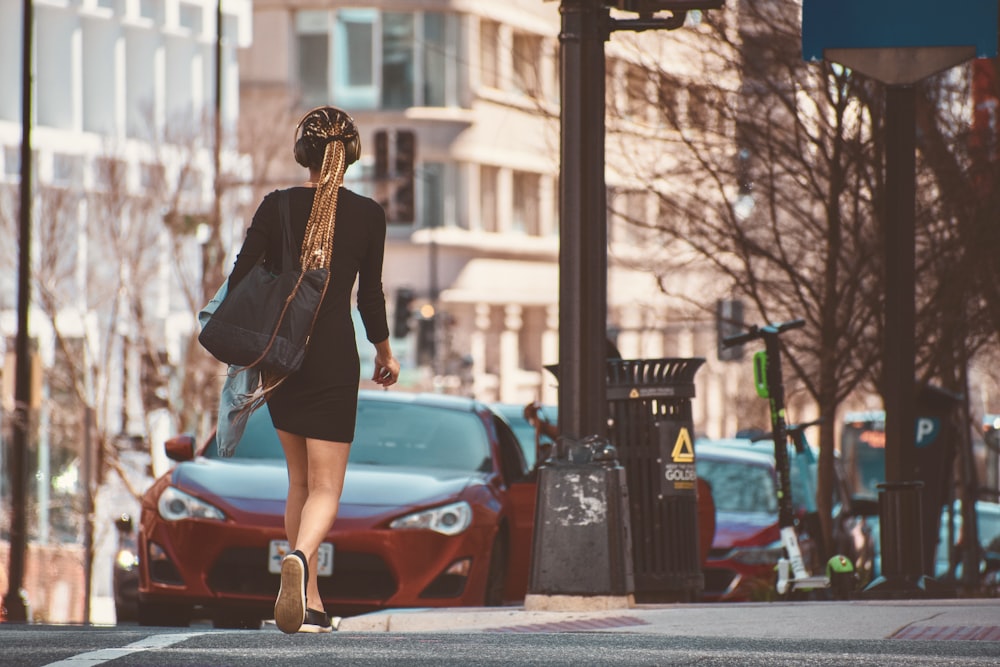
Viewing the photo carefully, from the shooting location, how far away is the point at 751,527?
→ 17.5m

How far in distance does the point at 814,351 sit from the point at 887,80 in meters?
5.98

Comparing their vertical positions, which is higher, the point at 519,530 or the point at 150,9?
the point at 150,9

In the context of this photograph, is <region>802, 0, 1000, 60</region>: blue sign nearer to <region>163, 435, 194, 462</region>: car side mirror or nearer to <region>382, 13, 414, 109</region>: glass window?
<region>163, 435, 194, 462</region>: car side mirror

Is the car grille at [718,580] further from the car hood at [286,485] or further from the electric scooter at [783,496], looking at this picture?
the car hood at [286,485]

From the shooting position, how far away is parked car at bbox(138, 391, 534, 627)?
11586mm

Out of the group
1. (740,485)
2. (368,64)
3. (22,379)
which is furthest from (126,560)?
(368,64)

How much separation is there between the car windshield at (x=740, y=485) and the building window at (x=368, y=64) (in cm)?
5167

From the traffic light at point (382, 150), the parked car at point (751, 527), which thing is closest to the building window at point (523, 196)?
the traffic light at point (382, 150)

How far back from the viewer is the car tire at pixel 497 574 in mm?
12062

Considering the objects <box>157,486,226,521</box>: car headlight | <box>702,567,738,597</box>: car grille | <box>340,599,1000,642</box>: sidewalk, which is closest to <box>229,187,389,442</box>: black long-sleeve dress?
<box>340,599,1000,642</box>: sidewalk

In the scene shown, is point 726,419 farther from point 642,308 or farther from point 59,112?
→ point 642,308

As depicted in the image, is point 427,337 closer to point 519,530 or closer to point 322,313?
point 519,530

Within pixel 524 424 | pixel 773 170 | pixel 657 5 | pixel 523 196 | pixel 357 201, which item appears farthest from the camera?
pixel 523 196

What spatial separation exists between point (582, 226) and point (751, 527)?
6.91 metres
